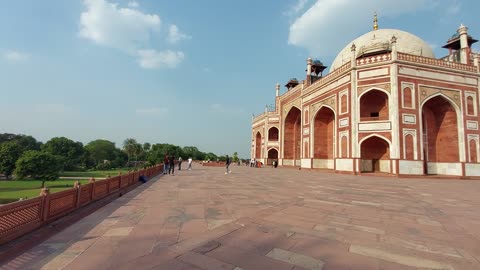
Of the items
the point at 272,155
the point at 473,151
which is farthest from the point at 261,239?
the point at 272,155

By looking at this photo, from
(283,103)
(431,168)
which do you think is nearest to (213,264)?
(431,168)

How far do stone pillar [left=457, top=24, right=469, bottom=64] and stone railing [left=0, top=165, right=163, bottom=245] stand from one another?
30.6 metres

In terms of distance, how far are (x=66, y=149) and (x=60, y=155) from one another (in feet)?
15.8

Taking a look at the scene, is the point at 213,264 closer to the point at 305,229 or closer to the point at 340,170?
the point at 305,229

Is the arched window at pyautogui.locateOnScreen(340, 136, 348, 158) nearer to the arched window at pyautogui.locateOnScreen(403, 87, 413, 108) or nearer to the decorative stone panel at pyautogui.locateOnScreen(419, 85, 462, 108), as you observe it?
the arched window at pyautogui.locateOnScreen(403, 87, 413, 108)

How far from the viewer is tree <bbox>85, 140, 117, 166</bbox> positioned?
89.1 meters

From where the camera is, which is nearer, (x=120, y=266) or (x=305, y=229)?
(x=120, y=266)

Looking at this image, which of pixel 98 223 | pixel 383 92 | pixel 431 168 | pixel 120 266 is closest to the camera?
pixel 120 266

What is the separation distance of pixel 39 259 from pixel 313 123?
87.2 feet

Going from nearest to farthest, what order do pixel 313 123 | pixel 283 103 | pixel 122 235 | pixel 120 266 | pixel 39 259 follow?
pixel 120 266
pixel 39 259
pixel 122 235
pixel 313 123
pixel 283 103

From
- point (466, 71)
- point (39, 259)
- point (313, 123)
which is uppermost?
point (466, 71)

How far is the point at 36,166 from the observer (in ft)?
133

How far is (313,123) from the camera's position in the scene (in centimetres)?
2744

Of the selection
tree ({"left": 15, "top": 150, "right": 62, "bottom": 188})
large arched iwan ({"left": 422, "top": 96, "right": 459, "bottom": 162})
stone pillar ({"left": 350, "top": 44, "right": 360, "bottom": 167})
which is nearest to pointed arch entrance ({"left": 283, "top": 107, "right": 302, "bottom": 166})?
stone pillar ({"left": 350, "top": 44, "right": 360, "bottom": 167})
